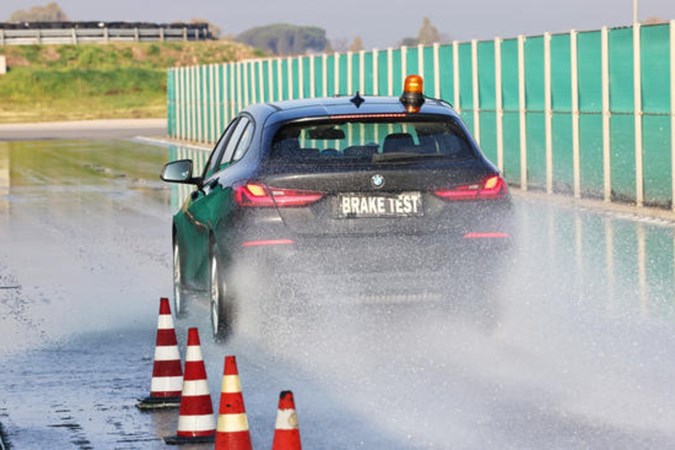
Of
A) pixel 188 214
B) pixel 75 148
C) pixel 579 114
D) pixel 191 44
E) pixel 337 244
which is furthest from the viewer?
Answer: pixel 191 44

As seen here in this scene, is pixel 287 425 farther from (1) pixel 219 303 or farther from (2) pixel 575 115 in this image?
(2) pixel 575 115

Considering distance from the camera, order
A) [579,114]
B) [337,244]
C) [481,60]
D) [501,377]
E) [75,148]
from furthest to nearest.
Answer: [75,148]
[481,60]
[579,114]
[337,244]
[501,377]

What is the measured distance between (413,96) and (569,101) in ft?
52.5

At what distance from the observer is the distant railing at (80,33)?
480 feet

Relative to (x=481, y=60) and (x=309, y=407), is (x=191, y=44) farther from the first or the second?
(x=309, y=407)

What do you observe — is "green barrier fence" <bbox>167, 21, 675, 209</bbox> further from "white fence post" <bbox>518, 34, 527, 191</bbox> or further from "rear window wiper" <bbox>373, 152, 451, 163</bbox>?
"rear window wiper" <bbox>373, 152, 451, 163</bbox>

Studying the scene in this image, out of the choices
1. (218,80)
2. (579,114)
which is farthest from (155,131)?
(579,114)


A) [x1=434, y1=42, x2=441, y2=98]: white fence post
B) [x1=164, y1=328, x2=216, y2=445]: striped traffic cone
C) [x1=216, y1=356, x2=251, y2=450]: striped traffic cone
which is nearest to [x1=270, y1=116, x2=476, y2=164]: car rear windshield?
[x1=164, y1=328, x2=216, y2=445]: striped traffic cone

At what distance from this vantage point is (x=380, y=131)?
11719mm

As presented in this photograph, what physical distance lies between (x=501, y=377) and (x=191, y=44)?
143973mm

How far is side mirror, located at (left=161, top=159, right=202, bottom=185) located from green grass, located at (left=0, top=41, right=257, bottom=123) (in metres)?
86.4

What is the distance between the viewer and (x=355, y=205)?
36.7 feet

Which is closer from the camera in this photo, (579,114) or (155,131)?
(579,114)

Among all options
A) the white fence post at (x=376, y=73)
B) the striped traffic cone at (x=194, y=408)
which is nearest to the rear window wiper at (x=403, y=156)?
the striped traffic cone at (x=194, y=408)
